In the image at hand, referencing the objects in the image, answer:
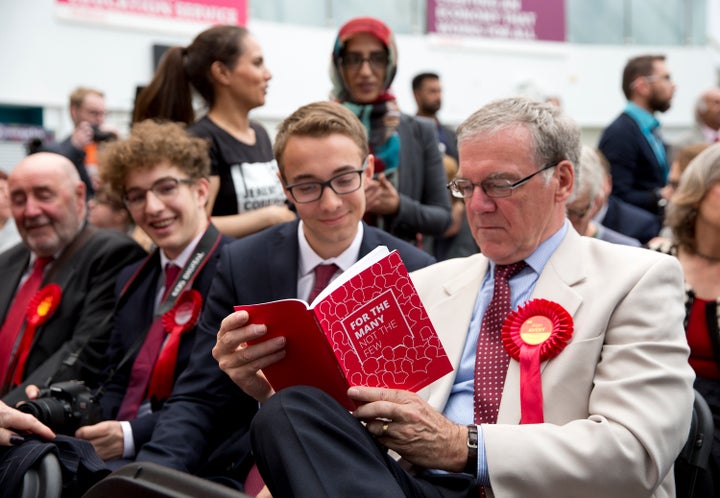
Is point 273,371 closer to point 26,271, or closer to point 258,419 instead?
point 258,419

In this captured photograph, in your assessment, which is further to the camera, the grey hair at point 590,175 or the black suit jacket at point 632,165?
the black suit jacket at point 632,165

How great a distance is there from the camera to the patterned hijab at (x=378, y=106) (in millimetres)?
3947

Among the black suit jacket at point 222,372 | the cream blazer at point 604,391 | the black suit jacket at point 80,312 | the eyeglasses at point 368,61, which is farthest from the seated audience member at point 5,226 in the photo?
the cream blazer at point 604,391

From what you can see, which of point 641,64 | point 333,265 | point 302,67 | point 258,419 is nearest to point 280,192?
point 333,265

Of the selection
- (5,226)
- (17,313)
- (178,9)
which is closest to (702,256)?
(17,313)

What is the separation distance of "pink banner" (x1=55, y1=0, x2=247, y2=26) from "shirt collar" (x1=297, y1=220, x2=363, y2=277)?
26.7 feet

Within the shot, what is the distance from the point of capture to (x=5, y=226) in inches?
223

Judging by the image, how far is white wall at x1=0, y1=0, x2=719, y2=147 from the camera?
9891 mm

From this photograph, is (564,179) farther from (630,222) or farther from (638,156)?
(638,156)

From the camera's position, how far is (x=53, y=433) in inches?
110

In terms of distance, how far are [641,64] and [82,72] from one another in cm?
647

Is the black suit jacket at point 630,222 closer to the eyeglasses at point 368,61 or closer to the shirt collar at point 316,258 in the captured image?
the eyeglasses at point 368,61

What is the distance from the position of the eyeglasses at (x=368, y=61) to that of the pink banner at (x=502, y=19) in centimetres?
966

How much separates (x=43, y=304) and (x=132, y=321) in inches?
18.9
